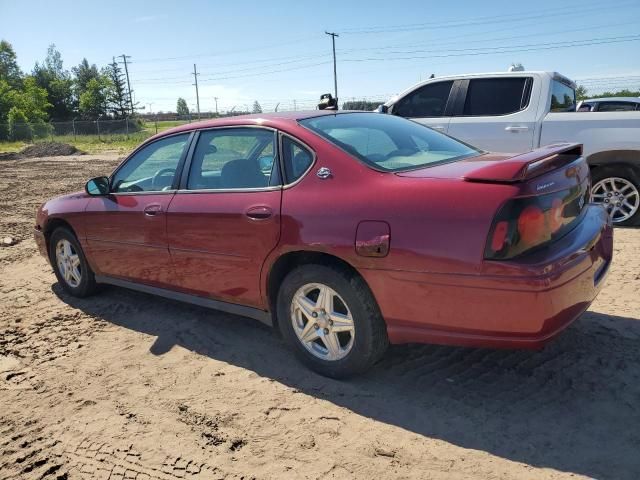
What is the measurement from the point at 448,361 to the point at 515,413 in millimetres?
650

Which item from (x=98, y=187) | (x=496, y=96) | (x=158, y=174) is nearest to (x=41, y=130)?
(x=496, y=96)

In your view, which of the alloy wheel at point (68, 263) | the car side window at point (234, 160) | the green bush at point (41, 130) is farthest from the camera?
the green bush at point (41, 130)

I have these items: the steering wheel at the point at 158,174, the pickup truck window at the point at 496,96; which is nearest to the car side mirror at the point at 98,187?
the steering wheel at the point at 158,174

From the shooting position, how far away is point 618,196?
257 inches

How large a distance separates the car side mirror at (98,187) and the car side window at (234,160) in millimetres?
1105

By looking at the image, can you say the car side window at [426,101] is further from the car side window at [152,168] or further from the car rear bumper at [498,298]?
the car rear bumper at [498,298]

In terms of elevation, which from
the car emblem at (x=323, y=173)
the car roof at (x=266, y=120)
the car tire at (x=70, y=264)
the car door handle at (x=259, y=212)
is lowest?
the car tire at (x=70, y=264)

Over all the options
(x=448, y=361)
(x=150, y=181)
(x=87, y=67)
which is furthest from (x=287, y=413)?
(x=87, y=67)

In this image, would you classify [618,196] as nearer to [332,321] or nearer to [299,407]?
[332,321]

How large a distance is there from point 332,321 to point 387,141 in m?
1.27

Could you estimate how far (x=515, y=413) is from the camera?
2754mm

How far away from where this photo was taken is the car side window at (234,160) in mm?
3465

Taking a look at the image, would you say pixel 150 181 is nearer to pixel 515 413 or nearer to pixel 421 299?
pixel 421 299

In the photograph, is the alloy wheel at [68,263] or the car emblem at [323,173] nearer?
the car emblem at [323,173]
